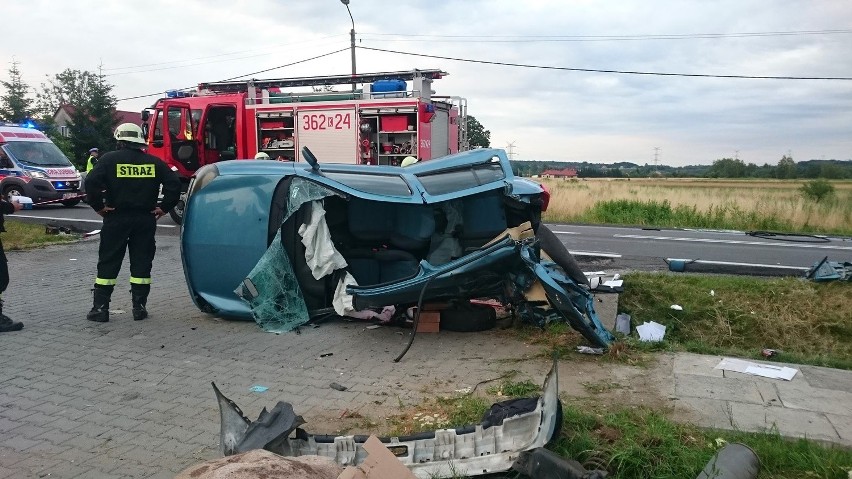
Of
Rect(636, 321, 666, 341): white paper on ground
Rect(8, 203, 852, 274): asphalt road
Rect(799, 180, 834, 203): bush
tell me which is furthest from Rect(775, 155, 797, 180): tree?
Rect(636, 321, 666, 341): white paper on ground

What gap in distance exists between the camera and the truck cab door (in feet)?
52.4

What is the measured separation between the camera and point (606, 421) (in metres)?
3.80

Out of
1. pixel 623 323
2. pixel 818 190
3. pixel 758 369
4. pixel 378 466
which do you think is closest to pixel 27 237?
pixel 623 323

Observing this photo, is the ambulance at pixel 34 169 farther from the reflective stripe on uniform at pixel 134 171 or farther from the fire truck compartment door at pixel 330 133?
the reflective stripe on uniform at pixel 134 171

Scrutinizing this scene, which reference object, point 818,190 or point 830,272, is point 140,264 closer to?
point 830,272

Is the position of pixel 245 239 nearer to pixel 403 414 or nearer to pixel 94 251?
pixel 403 414

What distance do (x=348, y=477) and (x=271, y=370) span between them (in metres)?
2.77

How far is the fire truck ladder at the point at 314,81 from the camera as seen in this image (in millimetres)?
16016

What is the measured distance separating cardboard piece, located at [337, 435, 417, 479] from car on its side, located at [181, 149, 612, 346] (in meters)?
2.79

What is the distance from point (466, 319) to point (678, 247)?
24.9 feet

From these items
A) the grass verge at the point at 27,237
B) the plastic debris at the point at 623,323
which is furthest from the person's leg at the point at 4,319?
the plastic debris at the point at 623,323

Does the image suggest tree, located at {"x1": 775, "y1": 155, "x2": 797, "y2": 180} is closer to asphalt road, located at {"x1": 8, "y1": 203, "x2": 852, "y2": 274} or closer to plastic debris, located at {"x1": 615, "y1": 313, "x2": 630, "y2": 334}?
asphalt road, located at {"x1": 8, "y1": 203, "x2": 852, "y2": 274}

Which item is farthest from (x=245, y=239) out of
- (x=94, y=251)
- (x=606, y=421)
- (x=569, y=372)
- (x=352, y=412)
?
(x=94, y=251)

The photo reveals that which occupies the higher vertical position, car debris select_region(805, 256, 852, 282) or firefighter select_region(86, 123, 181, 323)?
firefighter select_region(86, 123, 181, 323)
